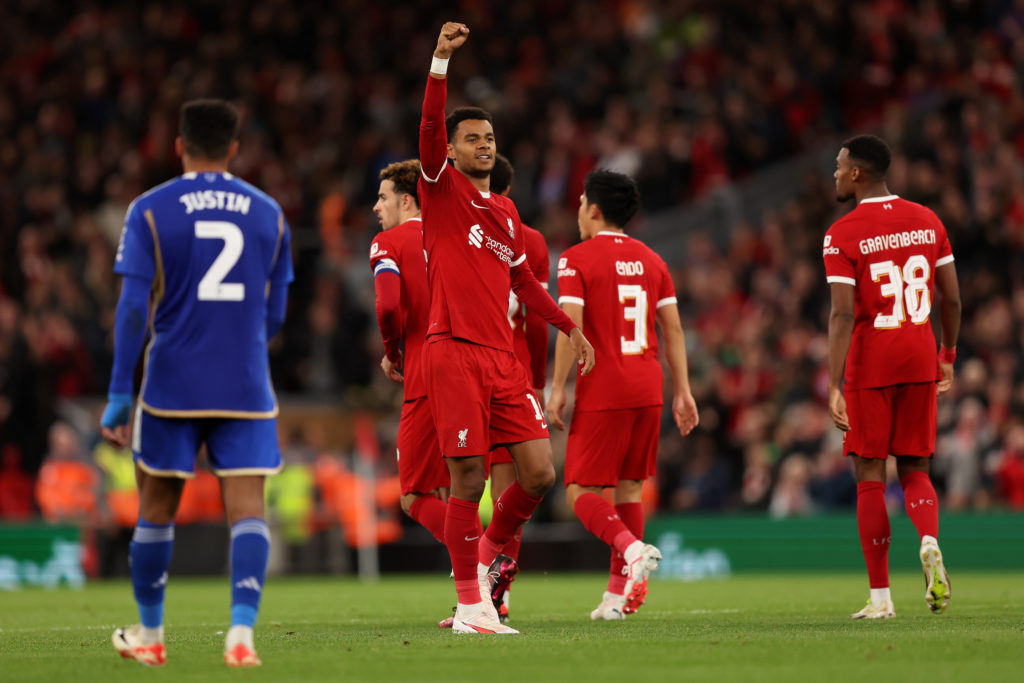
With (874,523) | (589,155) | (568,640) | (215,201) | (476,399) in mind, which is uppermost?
(589,155)

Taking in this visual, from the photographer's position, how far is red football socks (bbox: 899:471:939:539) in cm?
862

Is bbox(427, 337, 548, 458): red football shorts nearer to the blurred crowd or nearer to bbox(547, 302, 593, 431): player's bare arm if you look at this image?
bbox(547, 302, 593, 431): player's bare arm

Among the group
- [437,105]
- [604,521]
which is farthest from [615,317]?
[437,105]

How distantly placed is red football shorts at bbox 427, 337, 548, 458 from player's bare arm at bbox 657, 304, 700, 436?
1.58 metres

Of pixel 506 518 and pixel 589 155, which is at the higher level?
pixel 589 155

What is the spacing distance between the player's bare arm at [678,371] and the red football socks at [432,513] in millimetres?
1600

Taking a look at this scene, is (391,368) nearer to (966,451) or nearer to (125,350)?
(125,350)

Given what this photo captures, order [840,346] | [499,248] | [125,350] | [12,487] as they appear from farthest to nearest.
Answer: [12,487]
[840,346]
[499,248]
[125,350]

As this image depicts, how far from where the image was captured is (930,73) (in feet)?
72.2

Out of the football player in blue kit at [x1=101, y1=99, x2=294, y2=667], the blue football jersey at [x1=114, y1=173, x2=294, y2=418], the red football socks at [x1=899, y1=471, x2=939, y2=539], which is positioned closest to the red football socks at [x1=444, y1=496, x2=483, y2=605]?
the football player in blue kit at [x1=101, y1=99, x2=294, y2=667]

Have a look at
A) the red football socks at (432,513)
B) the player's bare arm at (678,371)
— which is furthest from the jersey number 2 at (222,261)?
the player's bare arm at (678,371)

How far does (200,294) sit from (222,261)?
0.55 ft

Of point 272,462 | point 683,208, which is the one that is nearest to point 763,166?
point 683,208

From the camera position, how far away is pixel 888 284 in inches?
350
